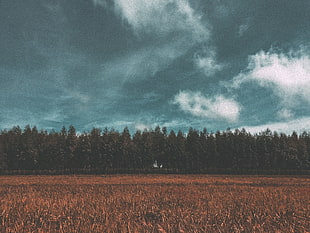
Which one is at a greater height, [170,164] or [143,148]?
[143,148]

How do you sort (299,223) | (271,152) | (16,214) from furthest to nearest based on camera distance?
(271,152) → (16,214) → (299,223)

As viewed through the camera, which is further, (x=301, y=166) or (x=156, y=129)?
(x=156, y=129)

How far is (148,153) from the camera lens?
84.6m

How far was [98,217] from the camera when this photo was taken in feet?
20.8

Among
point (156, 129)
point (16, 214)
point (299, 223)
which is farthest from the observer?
point (156, 129)

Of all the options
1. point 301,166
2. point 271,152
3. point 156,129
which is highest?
point 156,129

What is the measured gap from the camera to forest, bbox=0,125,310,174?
3182 inches

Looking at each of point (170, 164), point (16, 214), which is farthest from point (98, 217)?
point (170, 164)

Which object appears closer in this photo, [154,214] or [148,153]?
[154,214]

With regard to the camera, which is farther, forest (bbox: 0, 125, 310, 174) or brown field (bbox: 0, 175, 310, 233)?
forest (bbox: 0, 125, 310, 174)

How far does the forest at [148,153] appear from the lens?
3182 inches

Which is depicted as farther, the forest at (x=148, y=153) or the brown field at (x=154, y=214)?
the forest at (x=148, y=153)

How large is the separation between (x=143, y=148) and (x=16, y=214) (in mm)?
79321

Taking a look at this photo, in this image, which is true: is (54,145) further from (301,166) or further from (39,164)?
(301,166)
